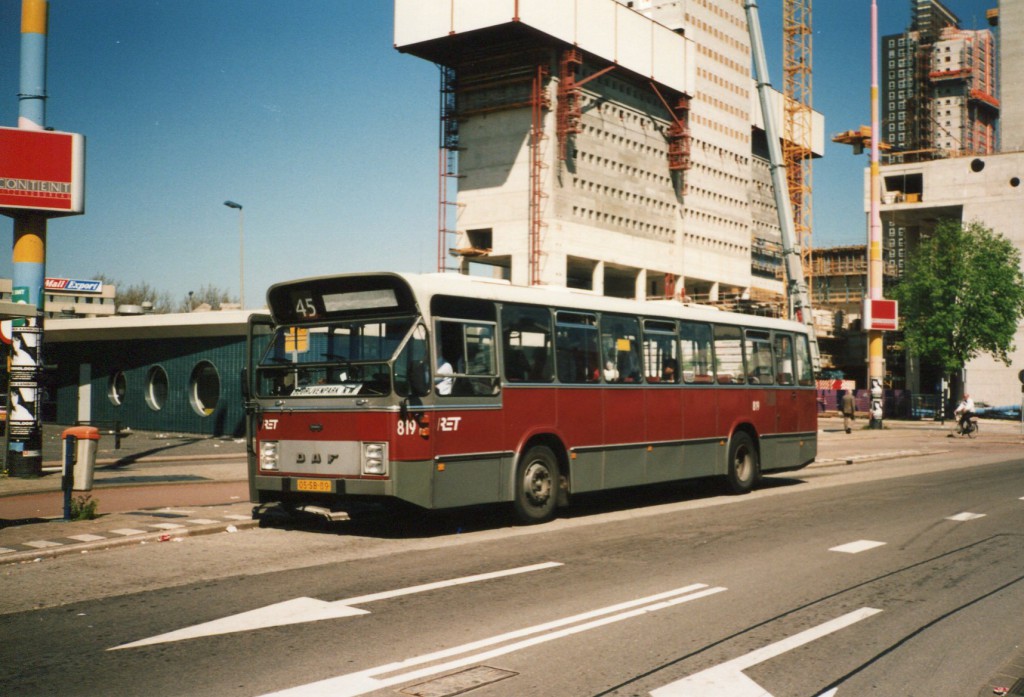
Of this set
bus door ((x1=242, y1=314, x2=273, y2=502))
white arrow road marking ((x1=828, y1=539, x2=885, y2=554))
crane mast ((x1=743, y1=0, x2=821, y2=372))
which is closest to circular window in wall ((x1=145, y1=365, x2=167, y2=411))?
crane mast ((x1=743, y1=0, x2=821, y2=372))

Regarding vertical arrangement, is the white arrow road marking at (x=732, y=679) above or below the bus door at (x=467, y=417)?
below

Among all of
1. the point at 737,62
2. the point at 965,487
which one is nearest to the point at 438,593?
the point at 965,487

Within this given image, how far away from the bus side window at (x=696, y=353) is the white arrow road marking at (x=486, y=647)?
7.58 metres

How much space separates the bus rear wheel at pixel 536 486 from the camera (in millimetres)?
12445

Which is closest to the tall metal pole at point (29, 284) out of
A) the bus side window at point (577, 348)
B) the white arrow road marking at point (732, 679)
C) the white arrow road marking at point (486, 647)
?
the bus side window at point (577, 348)

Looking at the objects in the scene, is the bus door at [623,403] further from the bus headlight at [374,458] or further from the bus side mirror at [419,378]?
the bus headlight at [374,458]

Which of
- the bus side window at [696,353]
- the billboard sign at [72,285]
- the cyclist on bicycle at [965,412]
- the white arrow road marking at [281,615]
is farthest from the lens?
the billboard sign at [72,285]

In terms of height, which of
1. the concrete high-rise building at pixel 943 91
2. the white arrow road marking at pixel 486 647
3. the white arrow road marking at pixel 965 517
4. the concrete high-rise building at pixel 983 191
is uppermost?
the concrete high-rise building at pixel 943 91

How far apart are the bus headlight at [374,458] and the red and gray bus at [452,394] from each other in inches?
0.7

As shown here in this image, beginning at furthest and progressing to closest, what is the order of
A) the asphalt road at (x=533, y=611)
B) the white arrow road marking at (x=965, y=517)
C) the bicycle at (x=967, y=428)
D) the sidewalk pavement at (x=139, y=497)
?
the bicycle at (x=967, y=428), the white arrow road marking at (x=965, y=517), the sidewalk pavement at (x=139, y=497), the asphalt road at (x=533, y=611)

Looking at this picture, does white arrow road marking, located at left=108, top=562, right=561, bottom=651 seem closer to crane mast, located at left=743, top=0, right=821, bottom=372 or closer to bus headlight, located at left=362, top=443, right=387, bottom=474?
bus headlight, located at left=362, top=443, right=387, bottom=474

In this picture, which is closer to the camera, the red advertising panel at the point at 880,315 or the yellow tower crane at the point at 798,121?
the red advertising panel at the point at 880,315

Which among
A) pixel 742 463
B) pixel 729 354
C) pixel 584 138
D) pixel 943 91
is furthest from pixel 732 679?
pixel 943 91

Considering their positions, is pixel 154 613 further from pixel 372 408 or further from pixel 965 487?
pixel 965 487
